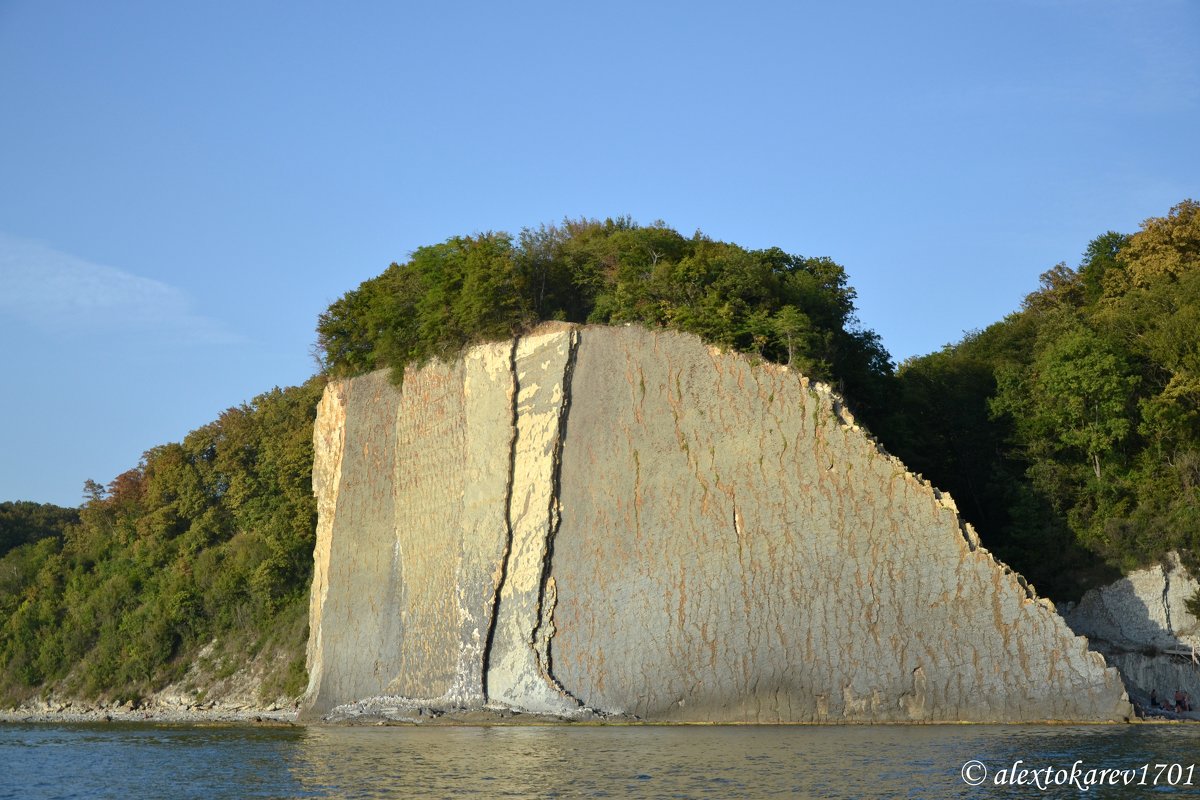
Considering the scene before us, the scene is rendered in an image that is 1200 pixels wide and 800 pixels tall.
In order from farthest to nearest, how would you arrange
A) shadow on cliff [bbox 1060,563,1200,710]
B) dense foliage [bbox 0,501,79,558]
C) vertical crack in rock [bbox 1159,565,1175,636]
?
1. dense foliage [bbox 0,501,79,558]
2. vertical crack in rock [bbox 1159,565,1175,636]
3. shadow on cliff [bbox 1060,563,1200,710]

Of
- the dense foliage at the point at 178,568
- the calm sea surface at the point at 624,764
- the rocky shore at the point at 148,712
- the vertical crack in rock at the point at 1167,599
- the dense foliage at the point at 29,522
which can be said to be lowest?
the calm sea surface at the point at 624,764

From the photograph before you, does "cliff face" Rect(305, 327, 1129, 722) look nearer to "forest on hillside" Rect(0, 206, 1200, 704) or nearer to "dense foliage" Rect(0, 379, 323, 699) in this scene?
"forest on hillside" Rect(0, 206, 1200, 704)

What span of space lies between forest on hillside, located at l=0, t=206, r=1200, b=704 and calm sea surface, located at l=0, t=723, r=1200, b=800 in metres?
9.52

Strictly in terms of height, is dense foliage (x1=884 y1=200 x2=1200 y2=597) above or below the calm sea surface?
above

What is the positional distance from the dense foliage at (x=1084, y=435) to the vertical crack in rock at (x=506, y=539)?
10784 millimetres

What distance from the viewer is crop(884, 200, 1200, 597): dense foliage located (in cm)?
3541

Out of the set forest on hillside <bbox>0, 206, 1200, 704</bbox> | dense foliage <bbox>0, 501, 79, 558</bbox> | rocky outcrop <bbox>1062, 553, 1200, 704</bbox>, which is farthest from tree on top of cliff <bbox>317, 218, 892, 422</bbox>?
dense foliage <bbox>0, 501, 79, 558</bbox>

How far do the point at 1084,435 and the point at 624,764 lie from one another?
1891 centimetres

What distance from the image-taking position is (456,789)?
21453 millimetres

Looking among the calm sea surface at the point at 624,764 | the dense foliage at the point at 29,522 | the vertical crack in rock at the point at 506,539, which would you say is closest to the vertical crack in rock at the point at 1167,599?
the calm sea surface at the point at 624,764

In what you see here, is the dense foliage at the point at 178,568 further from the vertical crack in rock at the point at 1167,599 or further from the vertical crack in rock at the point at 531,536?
the vertical crack in rock at the point at 1167,599

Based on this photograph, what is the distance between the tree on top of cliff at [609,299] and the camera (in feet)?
113

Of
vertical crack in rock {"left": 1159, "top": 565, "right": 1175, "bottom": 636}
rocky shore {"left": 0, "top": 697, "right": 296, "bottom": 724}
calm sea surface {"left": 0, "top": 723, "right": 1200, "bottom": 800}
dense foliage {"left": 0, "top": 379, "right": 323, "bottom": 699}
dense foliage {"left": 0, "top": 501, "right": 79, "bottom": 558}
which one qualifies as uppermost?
dense foliage {"left": 0, "top": 501, "right": 79, "bottom": 558}

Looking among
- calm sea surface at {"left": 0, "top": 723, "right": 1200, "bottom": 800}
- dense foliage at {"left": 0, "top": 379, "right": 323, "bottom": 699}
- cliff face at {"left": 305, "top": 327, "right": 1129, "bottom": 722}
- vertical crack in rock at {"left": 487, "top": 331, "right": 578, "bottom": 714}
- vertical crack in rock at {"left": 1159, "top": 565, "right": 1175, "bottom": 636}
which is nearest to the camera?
calm sea surface at {"left": 0, "top": 723, "right": 1200, "bottom": 800}
